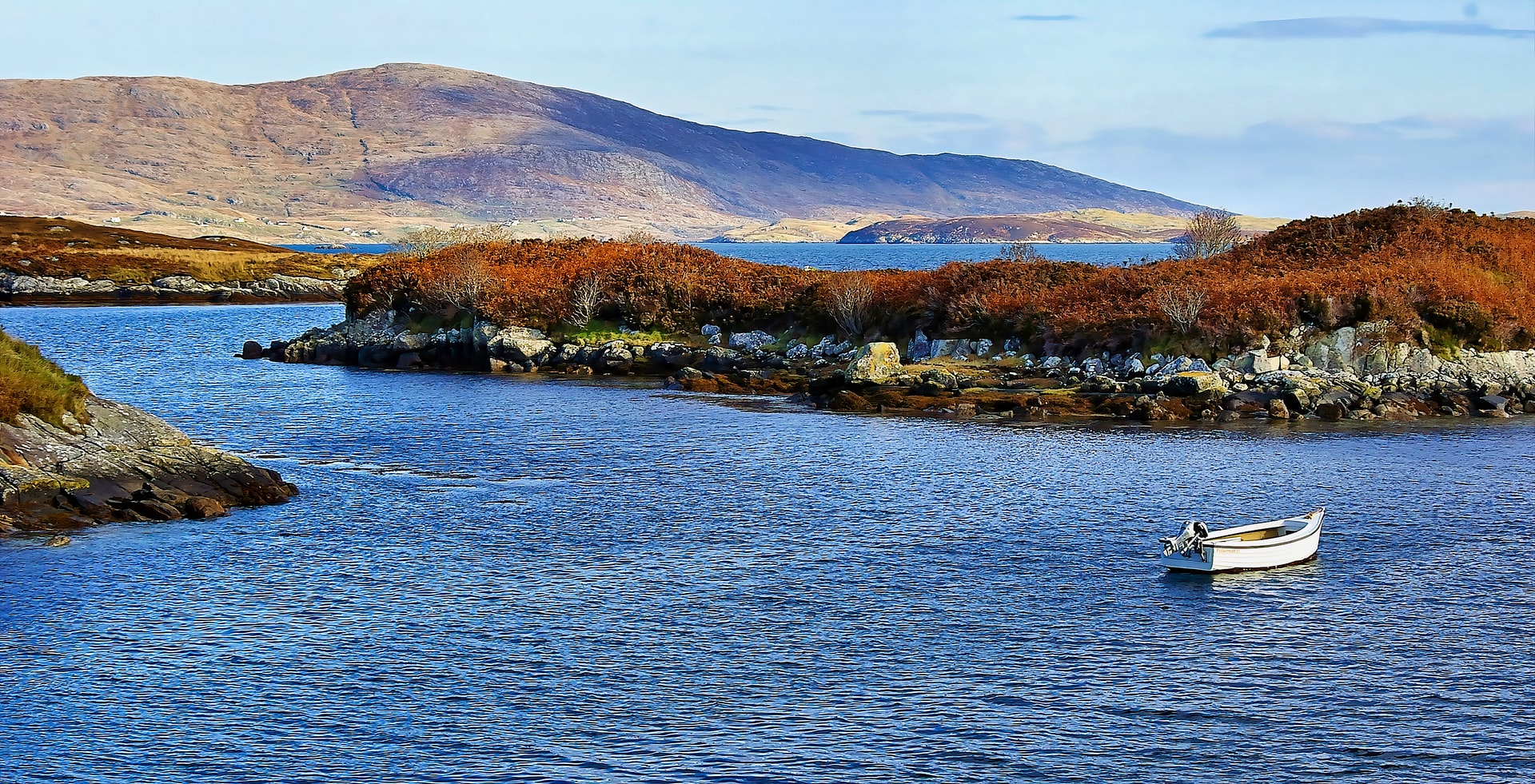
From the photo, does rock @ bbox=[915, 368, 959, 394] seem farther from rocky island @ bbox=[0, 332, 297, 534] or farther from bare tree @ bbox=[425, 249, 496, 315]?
bare tree @ bbox=[425, 249, 496, 315]

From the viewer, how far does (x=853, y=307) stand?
81.6 metres

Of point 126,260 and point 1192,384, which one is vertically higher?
point 126,260

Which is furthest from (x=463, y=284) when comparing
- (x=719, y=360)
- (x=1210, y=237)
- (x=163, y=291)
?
(x=163, y=291)

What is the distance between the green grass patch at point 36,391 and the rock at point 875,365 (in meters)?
35.9

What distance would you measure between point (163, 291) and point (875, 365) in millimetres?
115052

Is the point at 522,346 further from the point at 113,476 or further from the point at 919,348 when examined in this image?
the point at 113,476

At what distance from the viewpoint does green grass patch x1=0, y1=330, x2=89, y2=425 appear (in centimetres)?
4003

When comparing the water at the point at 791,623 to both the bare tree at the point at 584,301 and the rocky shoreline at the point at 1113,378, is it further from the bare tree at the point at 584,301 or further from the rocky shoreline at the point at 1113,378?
the bare tree at the point at 584,301

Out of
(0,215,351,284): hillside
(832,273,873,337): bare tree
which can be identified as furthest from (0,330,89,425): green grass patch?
(0,215,351,284): hillside

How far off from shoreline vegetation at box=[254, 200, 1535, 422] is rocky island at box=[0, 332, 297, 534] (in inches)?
1178

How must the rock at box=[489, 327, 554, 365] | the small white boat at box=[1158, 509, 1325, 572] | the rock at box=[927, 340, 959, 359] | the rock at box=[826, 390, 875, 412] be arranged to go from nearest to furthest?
1. the small white boat at box=[1158, 509, 1325, 572]
2. the rock at box=[826, 390, 875, 412]
3. the rock at box=[927, 340, 959, 359]
4. the rock at box=[489, 327, 554, 365]

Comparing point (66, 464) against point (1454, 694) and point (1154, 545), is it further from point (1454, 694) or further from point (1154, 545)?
point (1454, 694)

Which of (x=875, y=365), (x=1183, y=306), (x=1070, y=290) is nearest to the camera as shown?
(x=875, y=365)

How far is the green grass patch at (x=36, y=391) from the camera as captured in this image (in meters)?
40.0
